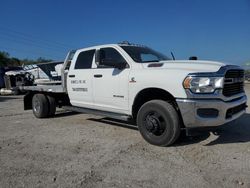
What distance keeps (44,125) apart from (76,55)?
6.90 ft

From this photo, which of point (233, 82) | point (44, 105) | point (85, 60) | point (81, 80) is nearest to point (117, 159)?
point (233, 82)

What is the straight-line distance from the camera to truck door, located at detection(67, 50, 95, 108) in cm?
682

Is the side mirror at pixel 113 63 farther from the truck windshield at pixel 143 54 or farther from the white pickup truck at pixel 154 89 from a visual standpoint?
the truck windshield at pixel 143 54

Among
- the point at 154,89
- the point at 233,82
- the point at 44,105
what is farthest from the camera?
the point at 44,105

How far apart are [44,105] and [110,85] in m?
3.32

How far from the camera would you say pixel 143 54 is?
6438 mm

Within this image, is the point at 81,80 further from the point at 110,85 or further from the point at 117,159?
the point at 117,159

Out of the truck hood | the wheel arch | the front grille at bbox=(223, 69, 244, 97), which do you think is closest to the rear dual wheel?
the wheel arch

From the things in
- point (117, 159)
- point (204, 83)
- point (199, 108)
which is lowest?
point (117, 159)

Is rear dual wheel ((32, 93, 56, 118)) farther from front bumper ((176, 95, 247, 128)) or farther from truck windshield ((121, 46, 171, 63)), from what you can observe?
front bumper ((176, 95, 247, 128))

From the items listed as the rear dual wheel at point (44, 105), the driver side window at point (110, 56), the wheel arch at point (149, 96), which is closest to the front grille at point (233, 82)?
the wheel arch at point (149, 96)

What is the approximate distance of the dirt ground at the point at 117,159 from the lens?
3768 mm

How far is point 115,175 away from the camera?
3.96 metres

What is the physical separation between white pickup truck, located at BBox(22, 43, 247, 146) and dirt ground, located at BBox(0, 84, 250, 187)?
0.49 m
